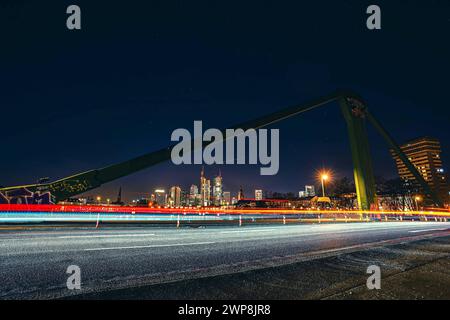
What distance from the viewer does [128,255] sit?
5805 millimetres

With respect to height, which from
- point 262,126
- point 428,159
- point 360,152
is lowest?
point 360,152

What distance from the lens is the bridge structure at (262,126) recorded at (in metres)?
24.5

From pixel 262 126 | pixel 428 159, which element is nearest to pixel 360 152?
pixel 262 126

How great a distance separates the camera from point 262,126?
47.5 m

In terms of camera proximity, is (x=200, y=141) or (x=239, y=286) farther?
(x=200, y=141)

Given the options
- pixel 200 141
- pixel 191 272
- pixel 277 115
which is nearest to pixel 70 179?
pixel 200 141

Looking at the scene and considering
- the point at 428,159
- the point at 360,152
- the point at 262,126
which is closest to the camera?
the point at 360,152

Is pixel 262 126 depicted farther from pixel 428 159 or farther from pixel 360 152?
pixel 428 159

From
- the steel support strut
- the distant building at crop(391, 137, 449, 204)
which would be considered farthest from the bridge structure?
the distant building at crop(391, 137, 449, 204)

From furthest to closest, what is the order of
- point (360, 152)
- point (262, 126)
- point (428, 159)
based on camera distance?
point (428, 159) → point (262, 126) → point (360, 152)

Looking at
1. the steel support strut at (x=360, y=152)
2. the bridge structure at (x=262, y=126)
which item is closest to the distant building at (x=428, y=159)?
the bridge structure at (x=262, y=126)

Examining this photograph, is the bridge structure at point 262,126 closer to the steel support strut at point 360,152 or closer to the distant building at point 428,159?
the steel support strut at point 360,152
